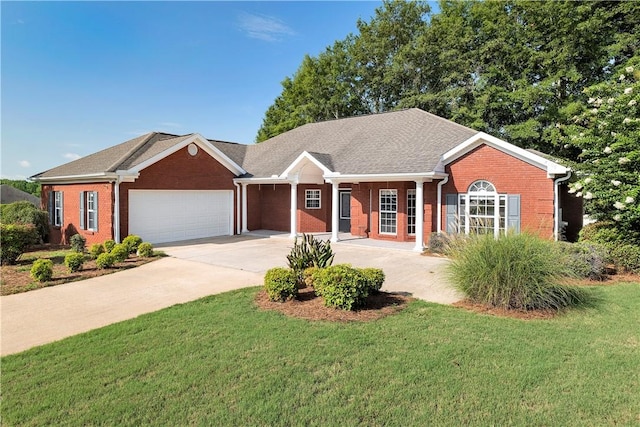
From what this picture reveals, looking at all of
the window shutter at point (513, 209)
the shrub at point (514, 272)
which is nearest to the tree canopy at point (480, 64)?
the window shutter at point (513, 209)

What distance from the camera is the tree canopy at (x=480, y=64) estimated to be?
75.8 feet

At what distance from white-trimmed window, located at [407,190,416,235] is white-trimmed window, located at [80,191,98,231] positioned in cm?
1404

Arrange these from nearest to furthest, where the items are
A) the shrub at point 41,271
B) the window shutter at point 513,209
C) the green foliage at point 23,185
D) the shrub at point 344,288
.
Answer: the shrub at point 344,288, the shrub at point 41,271, the window shutter at point 513,209, the green foliage at point 23,185

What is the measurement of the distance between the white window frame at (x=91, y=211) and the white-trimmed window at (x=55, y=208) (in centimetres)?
283

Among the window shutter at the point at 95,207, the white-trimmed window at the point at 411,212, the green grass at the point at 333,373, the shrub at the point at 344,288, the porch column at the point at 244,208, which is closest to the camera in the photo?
the green grass at the point at 333,373

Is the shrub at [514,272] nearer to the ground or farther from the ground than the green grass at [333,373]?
farther from the ground

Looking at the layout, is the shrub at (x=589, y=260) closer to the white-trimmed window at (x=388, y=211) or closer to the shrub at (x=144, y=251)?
the white-trimmed window at (x=388, y=211)

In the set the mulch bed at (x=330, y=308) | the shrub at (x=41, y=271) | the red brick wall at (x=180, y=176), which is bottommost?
the mulch bed at (x=330, y=308)

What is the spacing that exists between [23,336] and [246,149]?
21.2 metres

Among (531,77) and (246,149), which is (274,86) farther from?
(531,77)

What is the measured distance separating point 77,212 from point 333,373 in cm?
1725

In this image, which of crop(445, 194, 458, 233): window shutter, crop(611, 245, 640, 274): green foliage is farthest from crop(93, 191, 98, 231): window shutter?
crop(611, 245, 640, 274): green foliage

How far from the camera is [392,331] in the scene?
591 cm

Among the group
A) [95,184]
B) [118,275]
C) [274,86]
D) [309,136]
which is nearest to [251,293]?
[118,275]
